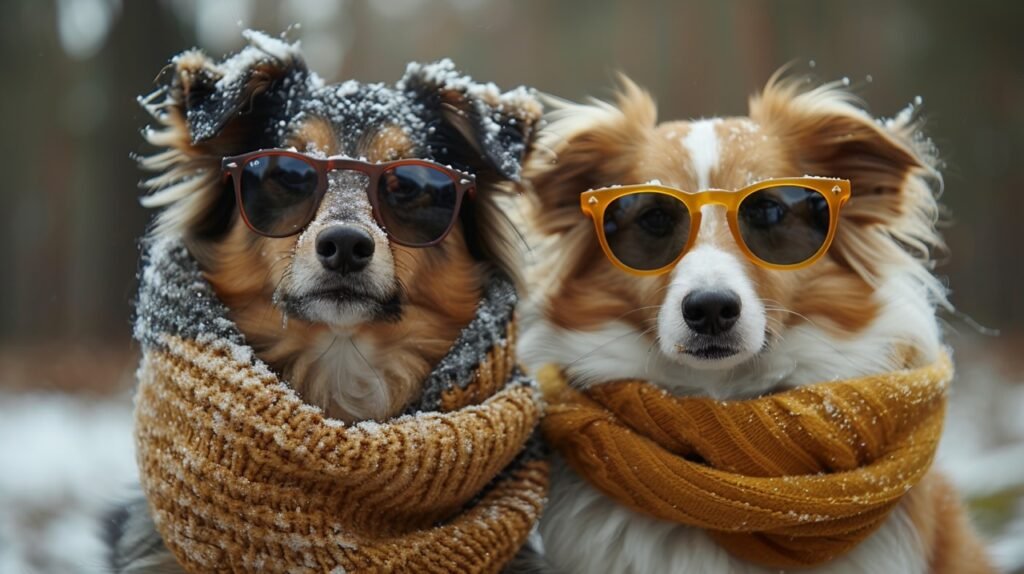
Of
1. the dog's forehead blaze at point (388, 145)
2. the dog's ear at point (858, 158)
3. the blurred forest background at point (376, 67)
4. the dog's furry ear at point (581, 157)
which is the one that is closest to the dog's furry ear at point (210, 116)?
the dog's forehead blaze at point (388, 145)

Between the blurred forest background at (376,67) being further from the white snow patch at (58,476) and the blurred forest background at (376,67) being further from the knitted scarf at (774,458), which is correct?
the knitted scarf at (774,458)

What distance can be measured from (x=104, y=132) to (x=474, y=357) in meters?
5.61

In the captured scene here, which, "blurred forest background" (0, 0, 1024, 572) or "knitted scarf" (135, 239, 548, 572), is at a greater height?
"blurred forest background" (0, 0, 1024, 572)

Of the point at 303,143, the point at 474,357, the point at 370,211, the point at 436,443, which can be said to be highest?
the point at 303,143

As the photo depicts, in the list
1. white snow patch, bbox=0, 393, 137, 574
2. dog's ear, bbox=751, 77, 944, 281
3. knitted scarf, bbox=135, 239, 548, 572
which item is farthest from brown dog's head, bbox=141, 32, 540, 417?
white snow patch, bbox=0, 393, 137, 574

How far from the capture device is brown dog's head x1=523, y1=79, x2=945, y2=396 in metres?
2.35

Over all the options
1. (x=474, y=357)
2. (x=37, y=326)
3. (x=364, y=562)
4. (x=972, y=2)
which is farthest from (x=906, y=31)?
(x=37, y=326)

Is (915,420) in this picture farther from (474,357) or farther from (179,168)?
(179,168)

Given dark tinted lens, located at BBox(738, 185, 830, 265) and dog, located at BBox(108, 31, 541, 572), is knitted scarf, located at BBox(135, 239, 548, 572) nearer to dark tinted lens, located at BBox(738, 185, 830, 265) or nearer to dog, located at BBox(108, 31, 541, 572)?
dog, located at BBox(108, 31, 541, 572)

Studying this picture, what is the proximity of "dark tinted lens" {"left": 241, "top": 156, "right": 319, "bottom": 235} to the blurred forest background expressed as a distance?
1301mm

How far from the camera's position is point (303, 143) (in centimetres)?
227

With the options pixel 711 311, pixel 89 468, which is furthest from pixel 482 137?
pixel 89 468

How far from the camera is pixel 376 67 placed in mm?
3381

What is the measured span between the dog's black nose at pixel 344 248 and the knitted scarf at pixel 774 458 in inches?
30.3
